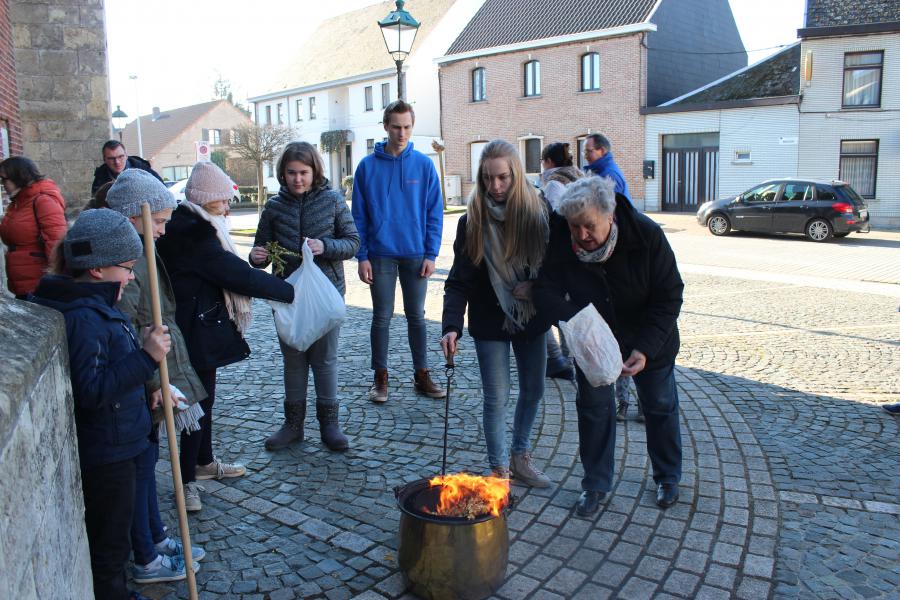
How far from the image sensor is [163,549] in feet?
11.2

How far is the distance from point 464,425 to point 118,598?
110 inches

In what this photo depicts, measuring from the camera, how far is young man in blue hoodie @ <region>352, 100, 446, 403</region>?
5.54 metres

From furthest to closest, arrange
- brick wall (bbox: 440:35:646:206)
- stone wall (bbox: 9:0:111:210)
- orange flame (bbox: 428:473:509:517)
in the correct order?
brick wall (bbox: 440:35:646:206), stone wall (bbox: 9:0:111:210), orange flame (bbox: 428:473:509:517)

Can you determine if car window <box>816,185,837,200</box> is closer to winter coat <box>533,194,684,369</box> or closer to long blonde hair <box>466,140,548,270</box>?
winter coat <box>533,194,684,369</box>

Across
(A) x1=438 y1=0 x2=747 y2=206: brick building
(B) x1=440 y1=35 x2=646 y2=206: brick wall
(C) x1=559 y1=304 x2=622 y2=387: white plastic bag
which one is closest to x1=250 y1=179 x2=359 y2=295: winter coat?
(C) x1=559 y1=304 x2=622 y2=387: white plastic bag

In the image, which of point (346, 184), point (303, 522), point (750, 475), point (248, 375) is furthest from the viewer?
point (346, 184)

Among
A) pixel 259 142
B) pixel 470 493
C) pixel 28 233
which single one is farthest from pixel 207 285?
pixel 259 142

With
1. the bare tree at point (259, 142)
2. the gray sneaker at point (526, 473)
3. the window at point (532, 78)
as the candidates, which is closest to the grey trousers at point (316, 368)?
the gray sneaker at point (526, 473)

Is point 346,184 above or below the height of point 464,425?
above

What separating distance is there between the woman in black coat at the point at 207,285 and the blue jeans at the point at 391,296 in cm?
152

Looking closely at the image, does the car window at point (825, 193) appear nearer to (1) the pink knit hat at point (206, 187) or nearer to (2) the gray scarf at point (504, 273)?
(2) the gray scarf at point (504, 273)

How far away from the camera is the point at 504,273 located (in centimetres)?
392

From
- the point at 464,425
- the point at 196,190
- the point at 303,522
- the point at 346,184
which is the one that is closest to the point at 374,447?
the point at 464,425

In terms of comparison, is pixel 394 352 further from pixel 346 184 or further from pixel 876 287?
pixel 346 184
